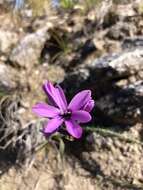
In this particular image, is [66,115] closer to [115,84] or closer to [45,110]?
[45,110]

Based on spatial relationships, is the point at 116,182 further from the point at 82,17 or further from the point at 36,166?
the point at 82,17

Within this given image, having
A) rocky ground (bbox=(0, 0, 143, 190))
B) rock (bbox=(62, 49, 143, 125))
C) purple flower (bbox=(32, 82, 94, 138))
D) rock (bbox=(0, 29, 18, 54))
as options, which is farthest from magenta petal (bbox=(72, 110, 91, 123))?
rock (bbox=(0, 29, 18, 54))

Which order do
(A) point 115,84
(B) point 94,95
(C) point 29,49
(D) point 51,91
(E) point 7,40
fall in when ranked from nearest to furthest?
(D) point 51,91
(A) point 115,84
(B) point 94,95
(C) point 29,49
(E) point 7,40

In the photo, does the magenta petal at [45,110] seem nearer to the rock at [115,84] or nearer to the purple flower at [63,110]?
the purple flower at [63,110]

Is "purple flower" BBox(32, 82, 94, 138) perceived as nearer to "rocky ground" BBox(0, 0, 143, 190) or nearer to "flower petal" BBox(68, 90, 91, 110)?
"flower petal" BBox(68, 90, 91, 110)

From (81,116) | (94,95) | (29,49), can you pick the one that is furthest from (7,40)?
(81,116)

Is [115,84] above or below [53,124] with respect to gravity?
below

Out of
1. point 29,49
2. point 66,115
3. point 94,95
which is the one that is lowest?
point 94,95
